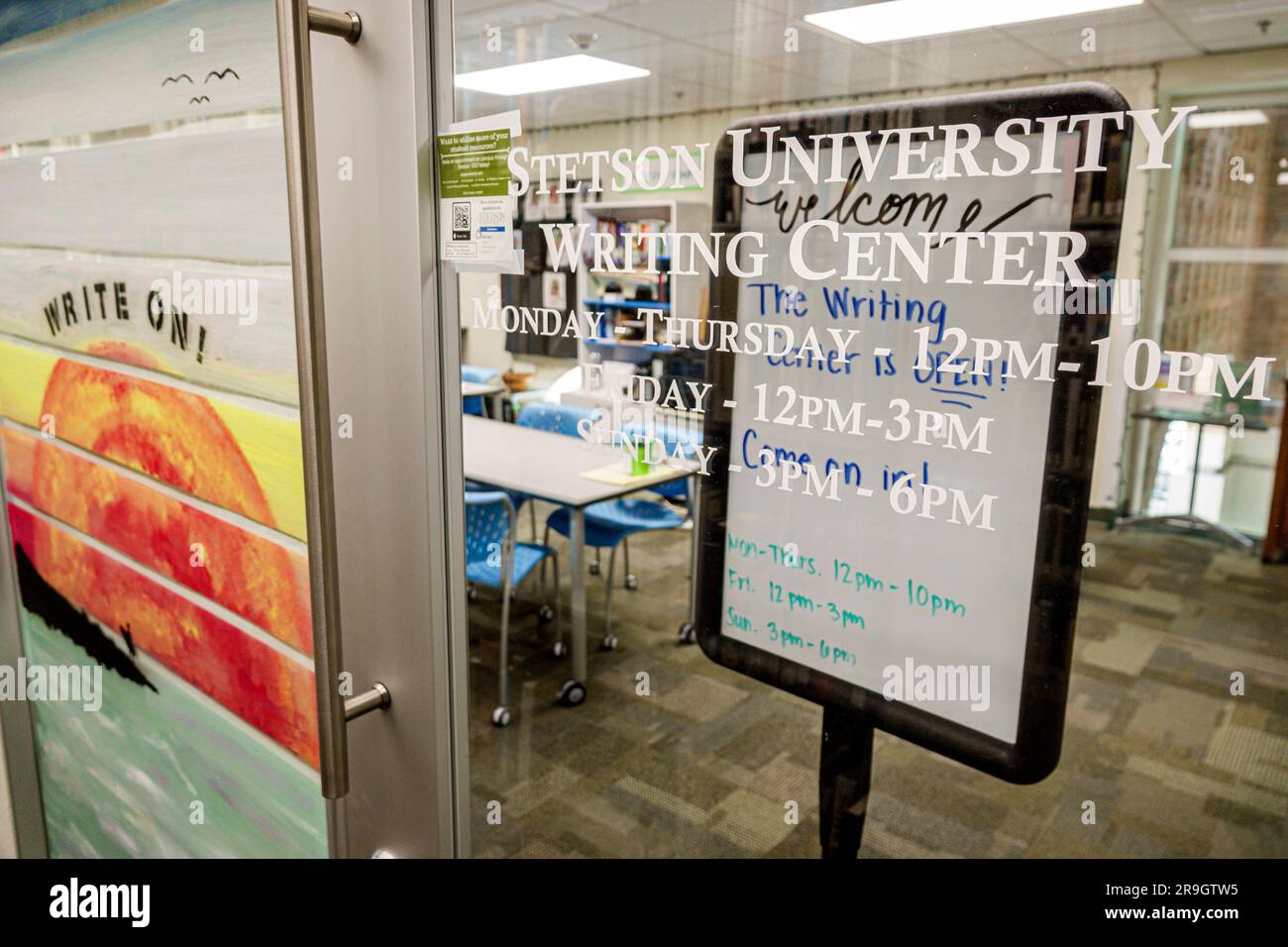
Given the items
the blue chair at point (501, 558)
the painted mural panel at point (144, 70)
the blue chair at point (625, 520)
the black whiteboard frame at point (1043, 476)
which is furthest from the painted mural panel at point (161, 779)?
the painted mural panel at point (144, 70)

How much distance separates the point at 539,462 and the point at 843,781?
0.63 meters

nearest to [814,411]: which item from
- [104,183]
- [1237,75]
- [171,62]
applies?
[1237,75]

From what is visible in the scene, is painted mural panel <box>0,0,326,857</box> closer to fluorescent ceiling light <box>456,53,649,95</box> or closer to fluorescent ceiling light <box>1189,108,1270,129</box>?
fluorescent ceiling light <box>456,53,649,95</box>

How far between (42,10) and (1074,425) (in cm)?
165

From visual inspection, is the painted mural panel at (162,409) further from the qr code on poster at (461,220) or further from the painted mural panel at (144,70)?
the qr code on poster at (461,220)

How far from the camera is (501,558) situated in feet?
5.87

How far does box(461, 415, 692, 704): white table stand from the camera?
1194 millimetres

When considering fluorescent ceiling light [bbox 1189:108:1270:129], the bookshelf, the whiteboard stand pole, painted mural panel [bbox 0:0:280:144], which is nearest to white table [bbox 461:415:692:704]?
the bookshelf

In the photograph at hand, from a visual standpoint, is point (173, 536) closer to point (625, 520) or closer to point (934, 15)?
point (625, 520)

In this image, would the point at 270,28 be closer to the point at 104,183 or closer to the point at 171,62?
the point at 171,62

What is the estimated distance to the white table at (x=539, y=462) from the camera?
1.19 metres

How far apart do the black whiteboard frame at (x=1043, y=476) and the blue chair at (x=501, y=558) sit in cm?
42

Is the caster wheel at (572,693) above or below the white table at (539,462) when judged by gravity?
below

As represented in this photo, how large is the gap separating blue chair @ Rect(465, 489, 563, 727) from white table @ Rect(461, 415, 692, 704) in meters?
0.05
